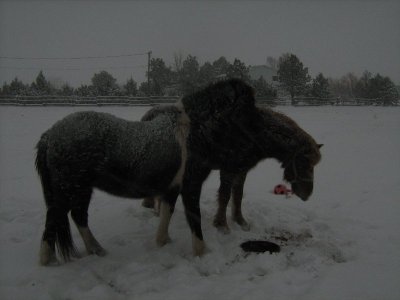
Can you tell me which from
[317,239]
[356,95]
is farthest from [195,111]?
[356,95]

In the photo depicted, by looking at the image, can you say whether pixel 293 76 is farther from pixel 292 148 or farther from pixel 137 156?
pixel 137 156

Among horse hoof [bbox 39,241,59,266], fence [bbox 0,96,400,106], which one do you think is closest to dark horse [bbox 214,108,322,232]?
horse hoof [bbox 39,241,59,266]

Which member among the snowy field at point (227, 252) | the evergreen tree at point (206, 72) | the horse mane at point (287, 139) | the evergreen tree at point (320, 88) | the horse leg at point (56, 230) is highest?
the evergreen tree at point (206, 72)

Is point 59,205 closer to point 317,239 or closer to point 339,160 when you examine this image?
point 317,239

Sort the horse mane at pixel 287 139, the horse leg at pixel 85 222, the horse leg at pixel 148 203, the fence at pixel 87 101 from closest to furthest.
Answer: the horse leg at pixel 85 222
the horse mane at pixel 287 139
the horse leg at pixel 148 203
the fence at pixel 87 101

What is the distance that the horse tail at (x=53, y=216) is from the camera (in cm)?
336

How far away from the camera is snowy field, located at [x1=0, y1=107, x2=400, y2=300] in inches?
120

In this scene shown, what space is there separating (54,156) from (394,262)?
3743 mm

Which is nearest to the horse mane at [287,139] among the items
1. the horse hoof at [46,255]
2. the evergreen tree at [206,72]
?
the horse hoof at [46,255]

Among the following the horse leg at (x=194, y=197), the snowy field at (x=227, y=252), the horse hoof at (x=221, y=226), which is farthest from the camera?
the horse hoof at (x=221, y=226)

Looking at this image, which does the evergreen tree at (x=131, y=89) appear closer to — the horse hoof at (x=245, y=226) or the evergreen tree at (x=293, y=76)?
the evergreen tree at (x=293, y=76)

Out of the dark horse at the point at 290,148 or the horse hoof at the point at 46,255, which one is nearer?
the horse hoof at the point at 46,255

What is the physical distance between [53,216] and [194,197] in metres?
1.48

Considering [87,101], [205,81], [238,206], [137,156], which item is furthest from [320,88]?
[137,156]
